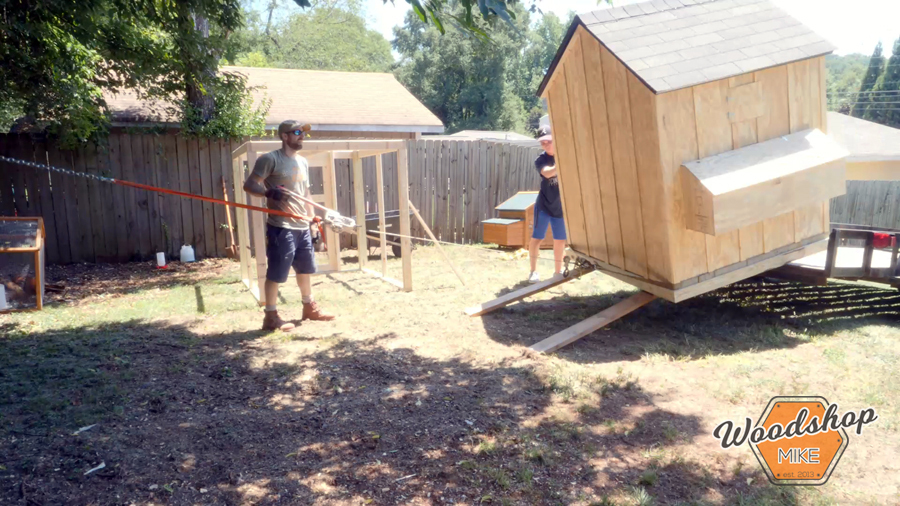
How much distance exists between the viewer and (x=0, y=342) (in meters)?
4.81

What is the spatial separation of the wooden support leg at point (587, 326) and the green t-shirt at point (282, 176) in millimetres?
2322

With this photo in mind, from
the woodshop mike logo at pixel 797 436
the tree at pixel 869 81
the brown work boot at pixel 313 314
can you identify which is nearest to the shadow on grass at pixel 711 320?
the woodshop mike logo at pixel 797 436

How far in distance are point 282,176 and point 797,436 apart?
13.7 feet

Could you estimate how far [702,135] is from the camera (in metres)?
4.30

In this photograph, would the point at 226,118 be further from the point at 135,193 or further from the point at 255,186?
the point at 255,186

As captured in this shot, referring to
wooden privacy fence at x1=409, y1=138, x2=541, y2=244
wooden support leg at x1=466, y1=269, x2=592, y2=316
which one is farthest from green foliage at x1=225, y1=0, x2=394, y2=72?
wooden support leg at x1=466, y1=269, x2=592, y2=316

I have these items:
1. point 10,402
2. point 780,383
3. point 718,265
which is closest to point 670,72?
point 718,265

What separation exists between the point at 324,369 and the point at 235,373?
60cm

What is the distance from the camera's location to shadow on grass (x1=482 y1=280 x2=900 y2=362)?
484 cm

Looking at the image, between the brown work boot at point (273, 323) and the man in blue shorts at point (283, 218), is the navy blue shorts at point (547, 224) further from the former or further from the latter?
the brown work boot at point (273, 323)

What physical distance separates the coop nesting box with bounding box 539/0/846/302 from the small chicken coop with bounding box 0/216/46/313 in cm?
544

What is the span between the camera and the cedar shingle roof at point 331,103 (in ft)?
37.0

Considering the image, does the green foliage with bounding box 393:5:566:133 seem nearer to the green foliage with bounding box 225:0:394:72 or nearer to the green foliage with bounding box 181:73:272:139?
the green foliage with bounding box 225:0:394:72

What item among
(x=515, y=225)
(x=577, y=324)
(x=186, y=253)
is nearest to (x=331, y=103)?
(x=186, y=253)
